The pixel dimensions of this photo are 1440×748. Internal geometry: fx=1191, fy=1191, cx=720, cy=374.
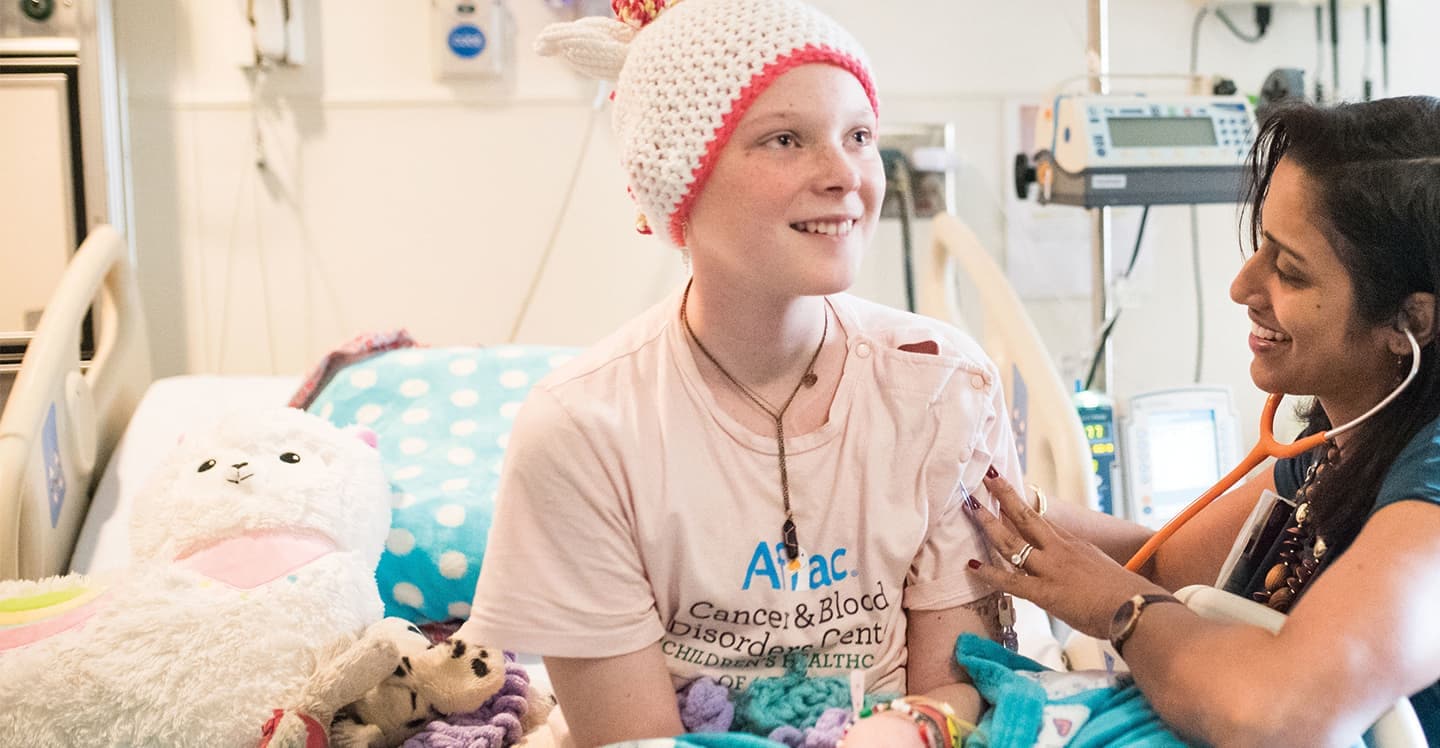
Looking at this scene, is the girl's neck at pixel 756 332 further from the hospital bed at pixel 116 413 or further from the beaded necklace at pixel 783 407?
the hospital bed at pixel 116 413

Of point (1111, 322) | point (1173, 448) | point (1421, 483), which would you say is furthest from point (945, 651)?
point (1111, 322)

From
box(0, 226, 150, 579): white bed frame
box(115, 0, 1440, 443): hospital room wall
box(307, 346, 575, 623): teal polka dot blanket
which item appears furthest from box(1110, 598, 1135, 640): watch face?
box(115, 0, 1440, 443): hospital room wall

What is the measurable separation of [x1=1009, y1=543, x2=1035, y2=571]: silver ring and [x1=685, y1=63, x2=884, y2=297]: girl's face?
0.36 metres

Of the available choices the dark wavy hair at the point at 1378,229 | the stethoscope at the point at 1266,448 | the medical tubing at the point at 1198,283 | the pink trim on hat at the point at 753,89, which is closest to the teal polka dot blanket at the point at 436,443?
the pink trim on hat at the point at 753,89

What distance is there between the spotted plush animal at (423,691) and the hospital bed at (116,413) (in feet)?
1.14

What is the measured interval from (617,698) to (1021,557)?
0.46 metres

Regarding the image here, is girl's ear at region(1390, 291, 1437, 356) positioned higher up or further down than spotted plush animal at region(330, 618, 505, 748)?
higher up

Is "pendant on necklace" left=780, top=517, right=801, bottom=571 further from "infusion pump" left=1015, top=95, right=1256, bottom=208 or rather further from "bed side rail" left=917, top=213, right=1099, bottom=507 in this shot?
"infusion pump" left=1015, top=95, right=1256, bottom=208

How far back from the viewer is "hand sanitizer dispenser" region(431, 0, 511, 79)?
2.65 metres

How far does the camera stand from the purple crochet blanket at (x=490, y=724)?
1415 millimetres

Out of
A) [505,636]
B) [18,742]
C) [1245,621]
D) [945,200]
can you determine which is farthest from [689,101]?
[945,200]

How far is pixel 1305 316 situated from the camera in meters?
1.16

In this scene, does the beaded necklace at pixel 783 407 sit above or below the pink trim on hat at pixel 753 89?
below

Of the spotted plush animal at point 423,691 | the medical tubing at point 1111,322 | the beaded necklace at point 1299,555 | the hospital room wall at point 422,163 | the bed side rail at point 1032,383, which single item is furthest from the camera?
the hospital room wall at point 422,163
